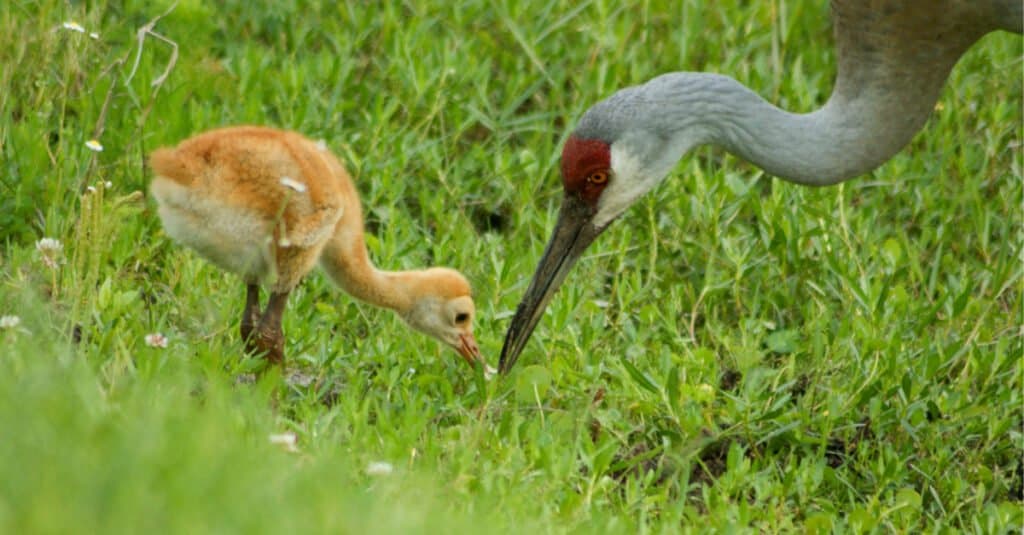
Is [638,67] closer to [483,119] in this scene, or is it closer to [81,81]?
[483,119]

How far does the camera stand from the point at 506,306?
5.91m

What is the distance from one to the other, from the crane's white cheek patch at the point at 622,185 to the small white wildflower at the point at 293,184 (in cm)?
111

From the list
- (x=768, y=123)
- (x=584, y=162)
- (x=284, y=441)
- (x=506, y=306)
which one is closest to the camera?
(x=284, y=441)

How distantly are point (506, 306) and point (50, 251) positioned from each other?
1618mm

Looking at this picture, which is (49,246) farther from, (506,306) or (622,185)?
(622,185)

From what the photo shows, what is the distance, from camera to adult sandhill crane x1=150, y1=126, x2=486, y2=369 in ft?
15.8

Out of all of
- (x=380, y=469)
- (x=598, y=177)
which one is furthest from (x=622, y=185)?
(x=380, y=469)

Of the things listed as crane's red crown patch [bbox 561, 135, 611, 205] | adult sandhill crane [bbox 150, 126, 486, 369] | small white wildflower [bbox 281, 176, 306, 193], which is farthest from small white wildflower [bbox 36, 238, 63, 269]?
crane's red crown patch [bbox 561, 135, 611, 205]

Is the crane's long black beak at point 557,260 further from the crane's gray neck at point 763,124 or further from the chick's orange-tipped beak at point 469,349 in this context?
the crane's gray neck at point 763,124

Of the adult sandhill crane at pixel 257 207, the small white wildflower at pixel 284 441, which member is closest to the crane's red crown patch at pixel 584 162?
the adult sandhill crane at pixel 257 207

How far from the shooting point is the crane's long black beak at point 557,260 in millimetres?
5488

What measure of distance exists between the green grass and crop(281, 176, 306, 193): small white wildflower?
0.46 m

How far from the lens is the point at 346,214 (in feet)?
17.3

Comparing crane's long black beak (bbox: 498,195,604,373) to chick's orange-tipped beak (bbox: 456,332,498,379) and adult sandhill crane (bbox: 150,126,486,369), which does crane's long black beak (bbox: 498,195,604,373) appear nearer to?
chick's orange-tipped beak (bbox: 456,332,498,379)
